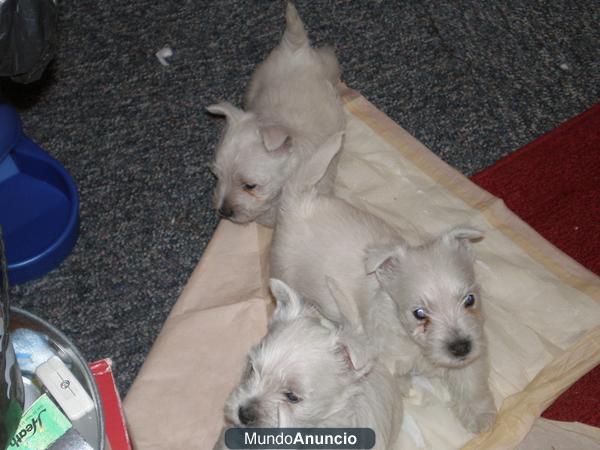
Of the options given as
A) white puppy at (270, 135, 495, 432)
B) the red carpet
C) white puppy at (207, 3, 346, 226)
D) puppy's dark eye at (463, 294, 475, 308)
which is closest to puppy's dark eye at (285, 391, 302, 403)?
white puppy at (270, 135, 495, 432)

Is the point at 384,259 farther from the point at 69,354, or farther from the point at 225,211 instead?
the point at 69,354

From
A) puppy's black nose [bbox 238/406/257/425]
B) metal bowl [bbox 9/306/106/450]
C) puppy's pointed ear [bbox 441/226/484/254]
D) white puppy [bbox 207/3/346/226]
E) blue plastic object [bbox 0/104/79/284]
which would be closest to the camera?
metal bowl [bbox 9/306/106/450]

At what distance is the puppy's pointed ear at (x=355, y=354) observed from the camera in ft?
7.50

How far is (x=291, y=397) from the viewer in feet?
7.39

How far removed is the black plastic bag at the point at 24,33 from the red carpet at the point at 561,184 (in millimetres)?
1972

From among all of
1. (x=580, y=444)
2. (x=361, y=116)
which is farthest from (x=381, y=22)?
(x=580, y=444)

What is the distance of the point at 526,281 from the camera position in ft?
10.2

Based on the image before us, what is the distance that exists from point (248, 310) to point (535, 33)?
2092mm

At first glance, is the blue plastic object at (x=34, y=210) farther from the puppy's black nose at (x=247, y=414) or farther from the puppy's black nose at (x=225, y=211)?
the puppy's black nose at (x=247, y=414)

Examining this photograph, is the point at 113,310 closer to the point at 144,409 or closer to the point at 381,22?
the point at 144,409

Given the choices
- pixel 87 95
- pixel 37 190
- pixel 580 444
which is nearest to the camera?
pixel 580 444

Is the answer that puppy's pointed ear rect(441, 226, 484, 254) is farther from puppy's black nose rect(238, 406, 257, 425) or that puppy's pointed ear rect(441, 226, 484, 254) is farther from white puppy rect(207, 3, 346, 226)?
puppy's black nose rect(238, 406, 257, 425)

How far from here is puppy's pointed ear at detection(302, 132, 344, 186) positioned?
281 cm

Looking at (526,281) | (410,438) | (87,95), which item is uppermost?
(87,95)
